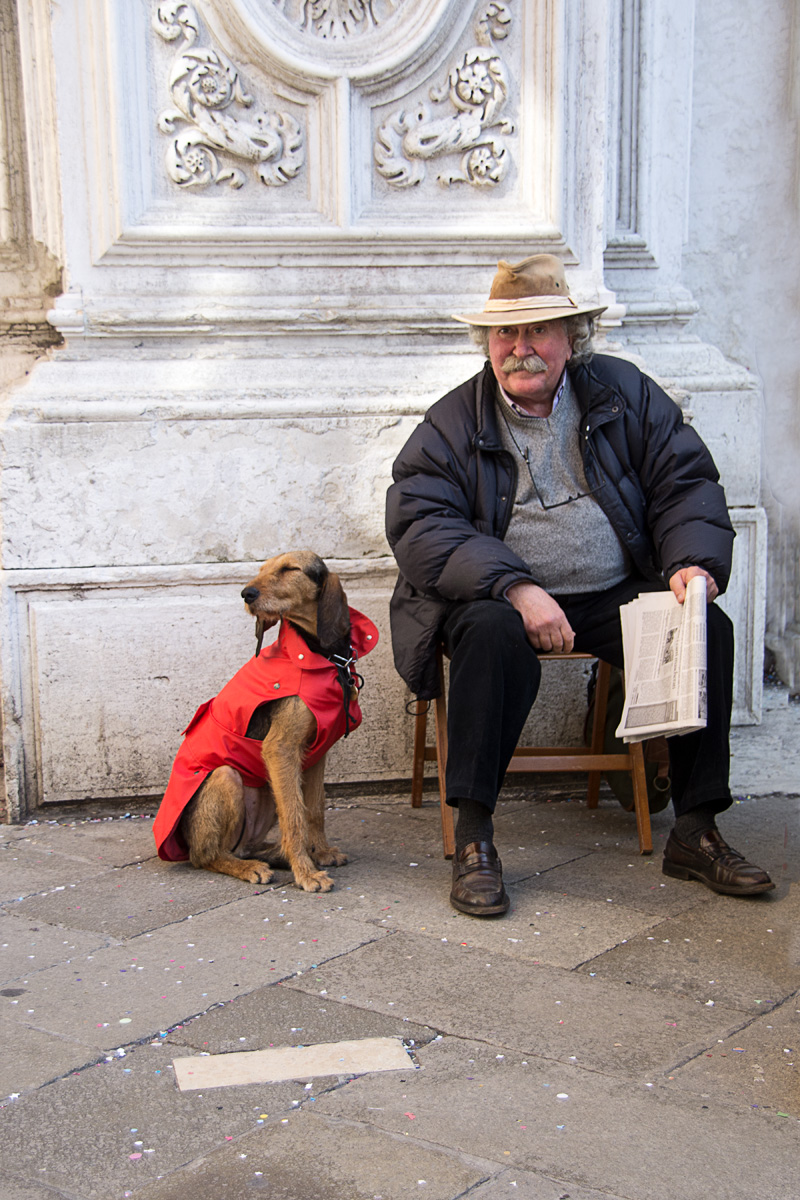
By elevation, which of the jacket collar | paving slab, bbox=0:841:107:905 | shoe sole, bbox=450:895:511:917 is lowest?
paving slab, bbox=0:841:107:905

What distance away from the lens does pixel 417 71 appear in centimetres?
422

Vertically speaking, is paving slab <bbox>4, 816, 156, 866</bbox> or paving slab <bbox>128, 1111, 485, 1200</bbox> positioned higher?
paving slab <bbox>128, 1111, 485, 1200</bbox>

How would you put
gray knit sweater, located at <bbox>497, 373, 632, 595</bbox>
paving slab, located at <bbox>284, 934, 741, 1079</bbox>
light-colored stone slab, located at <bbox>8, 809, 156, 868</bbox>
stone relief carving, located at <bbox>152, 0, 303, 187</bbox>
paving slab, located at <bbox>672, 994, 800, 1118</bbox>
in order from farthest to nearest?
stone relief carving, located at <bbox>152, 0, 303, 187</bbox> < light-colored stone slab, located at <bbox>8, 809, 156, 868</bbox> < gray knit sweater, located at <bbox>497, 373, 632, 595</bbox> < paving slab, located at <bbox>284, 934, 741, 1079</bbox> < paving slab, located at <bbox>672, 994, 800, 1118</bbox>

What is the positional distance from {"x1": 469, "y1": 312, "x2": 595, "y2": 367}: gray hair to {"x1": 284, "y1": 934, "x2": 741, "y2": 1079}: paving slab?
181 cm

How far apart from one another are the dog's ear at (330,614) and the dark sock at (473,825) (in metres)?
0.59

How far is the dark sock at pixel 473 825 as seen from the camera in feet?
10.5

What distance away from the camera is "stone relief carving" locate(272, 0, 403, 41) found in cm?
415

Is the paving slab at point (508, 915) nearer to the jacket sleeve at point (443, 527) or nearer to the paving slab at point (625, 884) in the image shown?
the paving slab at point (625, 884)

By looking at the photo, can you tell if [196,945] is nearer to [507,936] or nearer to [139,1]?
[507,936]

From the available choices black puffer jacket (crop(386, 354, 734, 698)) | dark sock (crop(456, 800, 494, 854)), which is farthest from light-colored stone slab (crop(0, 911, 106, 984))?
black puffer jacket (crop(386, 354, 734, 698))

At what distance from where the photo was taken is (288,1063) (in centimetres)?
229

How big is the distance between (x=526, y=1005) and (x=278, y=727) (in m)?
1.11

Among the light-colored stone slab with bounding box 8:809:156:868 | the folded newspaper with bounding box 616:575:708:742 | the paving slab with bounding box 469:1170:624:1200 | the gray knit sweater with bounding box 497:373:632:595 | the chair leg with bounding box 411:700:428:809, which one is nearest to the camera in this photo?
the paving slab with bounding box 469:1170:624:1200

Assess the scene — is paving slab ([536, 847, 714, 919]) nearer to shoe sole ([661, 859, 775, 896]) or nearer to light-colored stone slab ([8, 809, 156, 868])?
shoe sole ([661, 859, 775, 896])
